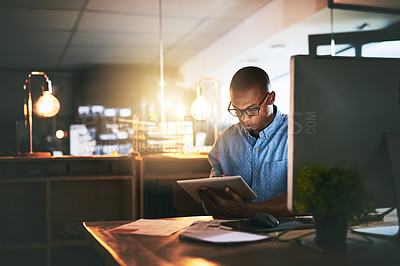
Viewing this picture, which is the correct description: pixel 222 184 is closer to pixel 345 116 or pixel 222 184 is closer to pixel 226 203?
pixel 226 203

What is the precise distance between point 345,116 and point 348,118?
0.01 m

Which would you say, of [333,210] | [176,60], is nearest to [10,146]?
[333,210]

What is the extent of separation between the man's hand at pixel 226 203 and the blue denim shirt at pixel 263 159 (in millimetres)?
531

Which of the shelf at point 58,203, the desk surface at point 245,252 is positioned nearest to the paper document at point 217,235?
the desk surface at point 245,252

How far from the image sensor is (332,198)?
110 centimetres

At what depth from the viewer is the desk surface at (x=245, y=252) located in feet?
3.41

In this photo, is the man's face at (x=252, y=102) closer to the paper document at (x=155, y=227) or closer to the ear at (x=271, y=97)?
the ear at (x=271, y=97)

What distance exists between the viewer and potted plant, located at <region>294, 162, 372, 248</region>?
1.11 meters

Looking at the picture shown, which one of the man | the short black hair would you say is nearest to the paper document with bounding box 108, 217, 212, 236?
the man

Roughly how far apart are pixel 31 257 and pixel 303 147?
113 inches

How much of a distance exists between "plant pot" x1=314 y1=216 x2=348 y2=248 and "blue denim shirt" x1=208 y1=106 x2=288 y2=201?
41.3 inches

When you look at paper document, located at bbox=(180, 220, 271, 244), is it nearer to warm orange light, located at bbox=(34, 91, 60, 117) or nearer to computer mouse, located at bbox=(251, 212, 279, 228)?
computer mouse, located at bbox=(251, 212, 279, 228)

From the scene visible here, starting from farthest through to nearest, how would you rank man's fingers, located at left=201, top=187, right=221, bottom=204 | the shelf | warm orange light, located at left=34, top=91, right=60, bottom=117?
warm orange light, located at left=34, top=91, right=60, bottom=117 < the shelf < man's fingers, located at left=201, top=187, right=221, bottom=204

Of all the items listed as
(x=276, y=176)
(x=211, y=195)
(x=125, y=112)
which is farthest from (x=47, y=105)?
(x=125, y=112)
